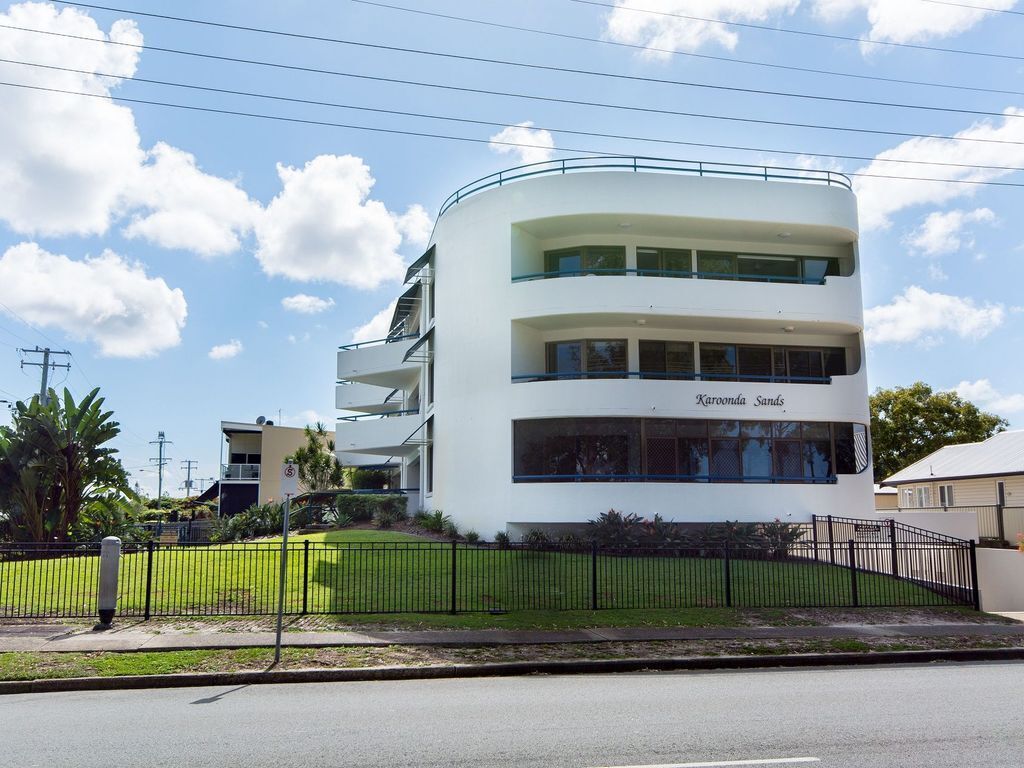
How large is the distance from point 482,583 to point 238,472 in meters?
41.4

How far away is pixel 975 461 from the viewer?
3775 centimetres

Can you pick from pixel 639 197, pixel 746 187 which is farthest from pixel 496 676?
pixel 746 187

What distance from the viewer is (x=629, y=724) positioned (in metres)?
7.93

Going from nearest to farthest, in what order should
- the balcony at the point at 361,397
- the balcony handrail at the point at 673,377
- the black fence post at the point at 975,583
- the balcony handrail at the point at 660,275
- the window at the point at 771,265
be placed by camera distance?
1. the black fence post at the point at 975,583
2. the balcony handrail at the point at 673,377
3. the balcony handrail at the point at 660,275
4. the window at the point at 771,265
5. the balcony at the point at 361,397

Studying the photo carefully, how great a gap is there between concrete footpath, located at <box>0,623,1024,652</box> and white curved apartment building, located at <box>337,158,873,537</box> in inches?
428

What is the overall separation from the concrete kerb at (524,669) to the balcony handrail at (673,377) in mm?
14128

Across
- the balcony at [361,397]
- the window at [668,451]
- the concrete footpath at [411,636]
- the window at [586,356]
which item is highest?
the balcony at [361,397]

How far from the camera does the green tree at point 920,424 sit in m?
52.8

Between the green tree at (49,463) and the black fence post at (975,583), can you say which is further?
the green tree at (49,463)

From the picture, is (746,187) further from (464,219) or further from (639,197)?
(464,219)

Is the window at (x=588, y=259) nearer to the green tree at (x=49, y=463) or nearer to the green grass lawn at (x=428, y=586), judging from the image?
the green grass lawn at (x=428, y=586)

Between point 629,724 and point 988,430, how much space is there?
5351 cm

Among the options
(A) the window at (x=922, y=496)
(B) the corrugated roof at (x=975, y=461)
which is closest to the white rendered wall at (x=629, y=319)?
(B) the corrugated roof at (x=975, y=461)

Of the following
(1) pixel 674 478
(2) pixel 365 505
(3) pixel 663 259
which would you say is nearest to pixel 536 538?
(1) pixel 674 478
